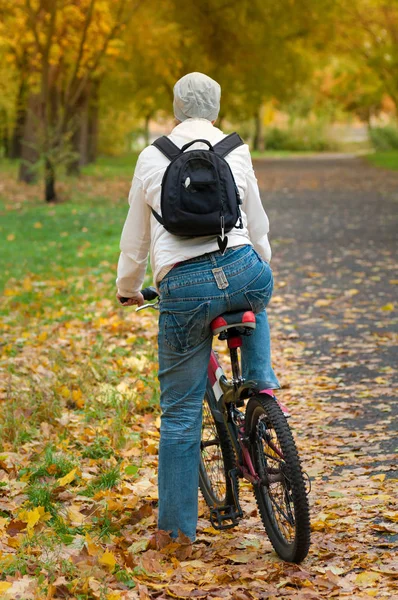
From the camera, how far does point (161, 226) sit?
3.75 metres

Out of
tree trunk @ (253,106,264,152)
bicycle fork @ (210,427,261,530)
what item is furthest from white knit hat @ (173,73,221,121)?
tree trunk @ (253,106,264,152)

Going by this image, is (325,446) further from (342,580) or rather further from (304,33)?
(304,33)

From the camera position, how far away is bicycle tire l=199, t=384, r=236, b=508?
13.6 feet

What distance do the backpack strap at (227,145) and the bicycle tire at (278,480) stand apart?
953 mm

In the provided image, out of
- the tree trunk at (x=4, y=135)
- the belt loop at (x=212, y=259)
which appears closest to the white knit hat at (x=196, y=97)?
the belt loop at (x=212, y=259)

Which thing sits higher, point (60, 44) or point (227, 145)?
point (60, 44)

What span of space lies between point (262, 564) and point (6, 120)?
39.2m

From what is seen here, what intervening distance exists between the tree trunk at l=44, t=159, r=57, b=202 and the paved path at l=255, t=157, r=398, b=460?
4895mm

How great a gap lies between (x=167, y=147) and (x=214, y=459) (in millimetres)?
1493

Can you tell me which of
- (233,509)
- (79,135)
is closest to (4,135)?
(79,135)

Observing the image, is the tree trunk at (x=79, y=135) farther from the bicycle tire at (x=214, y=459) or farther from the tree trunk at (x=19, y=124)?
the bicycle tire at (x=214, y=459)

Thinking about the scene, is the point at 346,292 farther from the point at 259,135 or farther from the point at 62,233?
the point at 259,135

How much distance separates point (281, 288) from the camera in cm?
1087

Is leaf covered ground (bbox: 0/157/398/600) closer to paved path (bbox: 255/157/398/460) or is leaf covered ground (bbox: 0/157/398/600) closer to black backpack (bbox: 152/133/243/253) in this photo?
paved path (bbox: 255/157/398/460)
